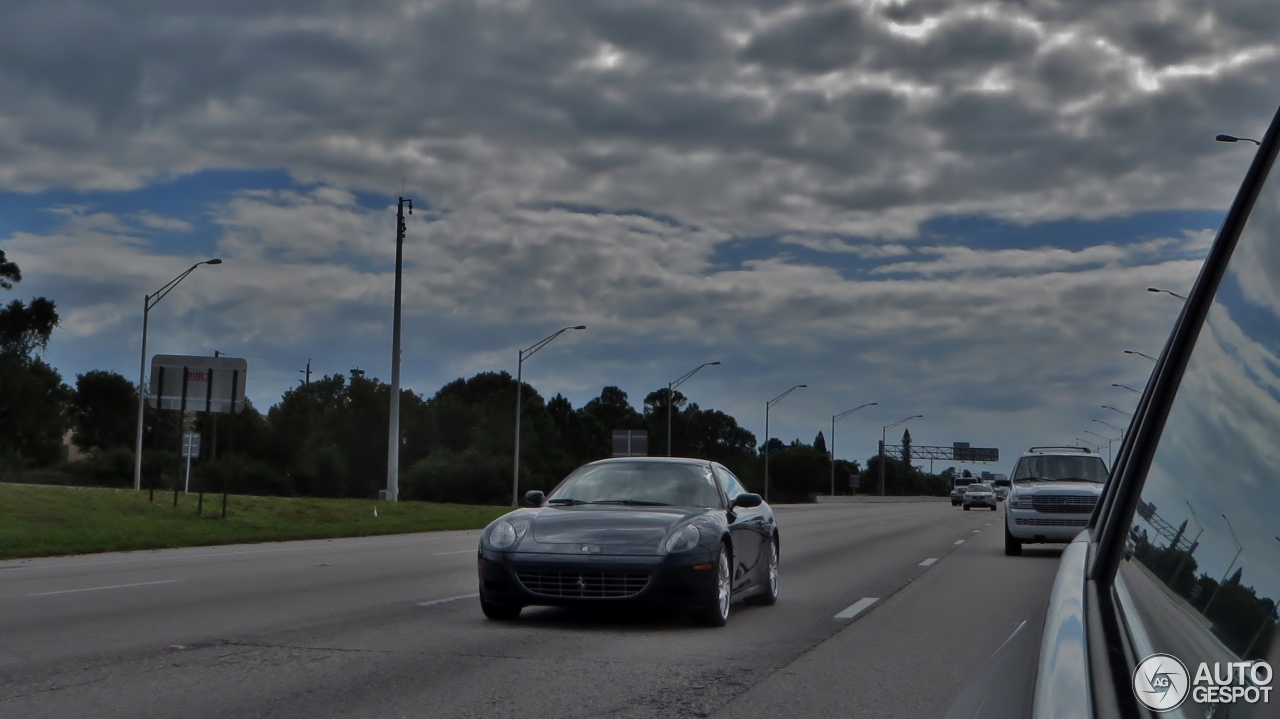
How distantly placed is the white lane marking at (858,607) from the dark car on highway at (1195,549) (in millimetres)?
9770

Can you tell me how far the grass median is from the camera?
25109mm

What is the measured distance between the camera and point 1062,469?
78.2ft

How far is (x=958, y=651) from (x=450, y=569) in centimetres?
939

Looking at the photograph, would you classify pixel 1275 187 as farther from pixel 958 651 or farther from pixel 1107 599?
pixel 958 651

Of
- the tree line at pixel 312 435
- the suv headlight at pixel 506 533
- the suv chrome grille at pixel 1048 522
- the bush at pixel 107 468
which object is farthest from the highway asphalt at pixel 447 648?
the bush at pixel 107 468

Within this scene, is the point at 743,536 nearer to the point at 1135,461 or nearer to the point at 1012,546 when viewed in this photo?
the point at 1135,461

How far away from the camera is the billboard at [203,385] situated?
40.1 m

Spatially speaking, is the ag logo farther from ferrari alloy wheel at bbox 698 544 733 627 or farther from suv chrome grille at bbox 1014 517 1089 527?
suv chrome grille at bbox 1014 517 1089 527

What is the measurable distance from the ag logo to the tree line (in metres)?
78.1

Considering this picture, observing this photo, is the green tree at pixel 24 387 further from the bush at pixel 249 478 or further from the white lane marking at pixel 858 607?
the white lane marking at pixel 858 607

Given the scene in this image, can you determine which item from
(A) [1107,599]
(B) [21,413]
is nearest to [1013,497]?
(A) [1107,599]

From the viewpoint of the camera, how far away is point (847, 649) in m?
→ 10.2

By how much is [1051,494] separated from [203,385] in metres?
28.8

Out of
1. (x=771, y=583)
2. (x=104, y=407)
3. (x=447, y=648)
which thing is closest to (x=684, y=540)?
(x=447, y=648)
